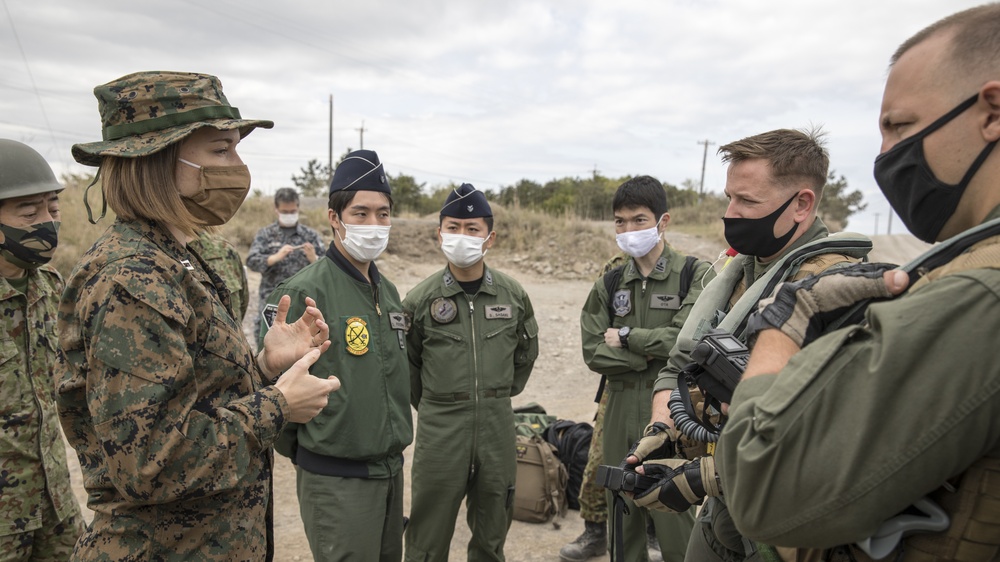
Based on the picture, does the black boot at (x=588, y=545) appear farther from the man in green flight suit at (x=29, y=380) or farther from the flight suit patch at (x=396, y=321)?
the man in green flight suit at (x=29, y=380)

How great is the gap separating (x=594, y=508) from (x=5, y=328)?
3621 millimetres

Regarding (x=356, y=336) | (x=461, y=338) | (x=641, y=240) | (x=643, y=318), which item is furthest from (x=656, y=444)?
(x=641, y=240)

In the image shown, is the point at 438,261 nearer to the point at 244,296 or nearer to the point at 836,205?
the point at 244,296

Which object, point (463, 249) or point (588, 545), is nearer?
point (463, 249)

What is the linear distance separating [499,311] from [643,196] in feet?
4.19

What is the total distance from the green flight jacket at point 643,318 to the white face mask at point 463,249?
3.21 feet

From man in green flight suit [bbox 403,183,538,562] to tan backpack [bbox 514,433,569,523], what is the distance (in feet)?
3.26

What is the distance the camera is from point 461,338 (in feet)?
12.3

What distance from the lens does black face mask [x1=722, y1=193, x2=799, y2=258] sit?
235 cm

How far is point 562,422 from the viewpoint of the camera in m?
5.36

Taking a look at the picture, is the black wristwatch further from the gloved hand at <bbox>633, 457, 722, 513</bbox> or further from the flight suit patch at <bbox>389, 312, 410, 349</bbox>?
the gloved hand at <bbox>633, 457, 722, 513</bbox>

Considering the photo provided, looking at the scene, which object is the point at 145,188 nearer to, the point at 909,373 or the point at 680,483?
the point at 680,483

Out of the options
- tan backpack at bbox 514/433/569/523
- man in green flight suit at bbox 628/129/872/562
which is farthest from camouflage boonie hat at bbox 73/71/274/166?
tan backpack at bbox 514/433/569/523

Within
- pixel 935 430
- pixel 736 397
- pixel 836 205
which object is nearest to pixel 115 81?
pixel 736 397
